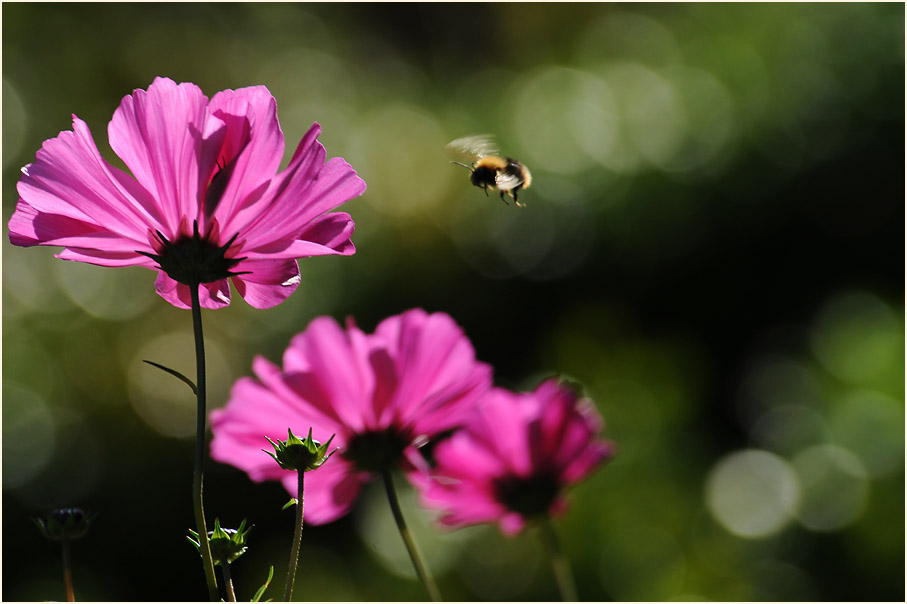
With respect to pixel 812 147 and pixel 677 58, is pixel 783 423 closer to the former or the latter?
pixel 812 147

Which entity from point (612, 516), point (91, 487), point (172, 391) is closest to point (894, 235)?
point (612, 516)

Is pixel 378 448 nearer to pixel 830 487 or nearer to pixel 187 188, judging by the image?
pixel 187 188

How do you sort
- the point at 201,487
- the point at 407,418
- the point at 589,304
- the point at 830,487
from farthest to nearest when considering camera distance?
the point at 589,304 < the point at 830,487 < the point at 407,418 < the point at 201,487

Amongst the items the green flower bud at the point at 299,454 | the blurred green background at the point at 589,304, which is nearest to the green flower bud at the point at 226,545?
the green flower bud at the point at 299,454

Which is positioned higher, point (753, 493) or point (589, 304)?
point (589, 304)

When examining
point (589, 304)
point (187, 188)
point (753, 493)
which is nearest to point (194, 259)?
point (187, 188)

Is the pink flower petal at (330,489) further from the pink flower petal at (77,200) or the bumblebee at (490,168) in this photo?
the bumblebee at (490,168)

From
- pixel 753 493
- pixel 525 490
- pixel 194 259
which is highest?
pixel 194 259
